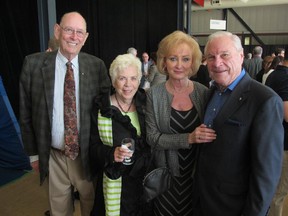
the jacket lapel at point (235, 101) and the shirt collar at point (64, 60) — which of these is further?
the shirt collar at point (64, 60)

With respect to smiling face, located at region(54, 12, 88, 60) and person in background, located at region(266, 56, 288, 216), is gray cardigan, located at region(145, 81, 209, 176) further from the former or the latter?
person in background, located at region(266, 56, 288, 216)

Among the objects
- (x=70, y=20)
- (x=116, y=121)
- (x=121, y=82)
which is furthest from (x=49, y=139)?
(x=70, y=20)

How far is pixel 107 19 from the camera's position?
23.7 ft

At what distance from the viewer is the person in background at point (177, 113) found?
5.44 feet

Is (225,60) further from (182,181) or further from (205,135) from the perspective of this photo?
(182,181)

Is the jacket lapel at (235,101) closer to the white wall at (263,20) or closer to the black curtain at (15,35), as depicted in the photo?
the black curtain at (15,35)

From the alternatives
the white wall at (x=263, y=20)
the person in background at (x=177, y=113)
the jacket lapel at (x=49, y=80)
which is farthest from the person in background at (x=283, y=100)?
the white wall at (x=263, y=20)

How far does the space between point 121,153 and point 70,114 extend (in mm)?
481

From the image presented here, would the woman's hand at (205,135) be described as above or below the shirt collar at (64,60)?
below

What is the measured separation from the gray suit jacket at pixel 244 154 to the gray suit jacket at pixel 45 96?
81cm

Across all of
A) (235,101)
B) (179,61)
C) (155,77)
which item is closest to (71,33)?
(179,61)

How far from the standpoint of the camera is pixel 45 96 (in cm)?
175

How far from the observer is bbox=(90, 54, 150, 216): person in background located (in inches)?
65.2

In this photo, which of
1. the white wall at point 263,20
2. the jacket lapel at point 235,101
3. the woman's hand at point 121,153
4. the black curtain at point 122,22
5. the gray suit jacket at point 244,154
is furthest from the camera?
the white wall at point 263,20
